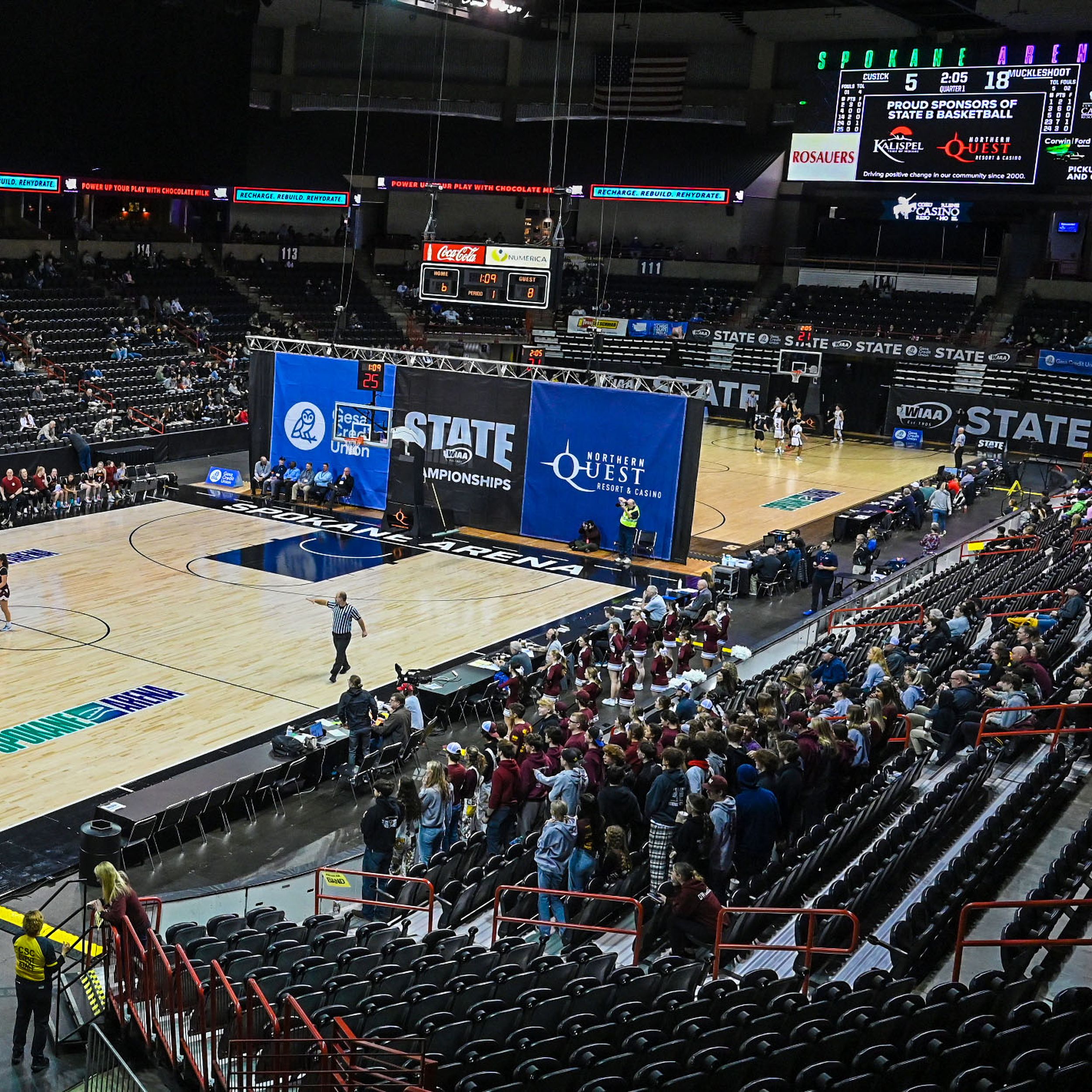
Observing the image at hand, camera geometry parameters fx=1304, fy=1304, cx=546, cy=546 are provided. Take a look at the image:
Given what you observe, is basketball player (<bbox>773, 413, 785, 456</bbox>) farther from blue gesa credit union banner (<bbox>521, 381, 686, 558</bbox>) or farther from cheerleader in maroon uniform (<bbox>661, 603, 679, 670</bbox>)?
cheerleader in maroon uniform (<bbox>661, 603, 679, 670</bbox>)

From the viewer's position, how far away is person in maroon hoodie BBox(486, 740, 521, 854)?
40.9 feet

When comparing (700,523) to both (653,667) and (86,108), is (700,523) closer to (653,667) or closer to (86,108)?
(653,667)

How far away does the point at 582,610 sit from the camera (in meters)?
25.2

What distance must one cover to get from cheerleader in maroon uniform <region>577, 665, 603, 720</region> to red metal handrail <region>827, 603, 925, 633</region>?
529cm

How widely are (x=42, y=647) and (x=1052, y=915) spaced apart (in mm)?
16765

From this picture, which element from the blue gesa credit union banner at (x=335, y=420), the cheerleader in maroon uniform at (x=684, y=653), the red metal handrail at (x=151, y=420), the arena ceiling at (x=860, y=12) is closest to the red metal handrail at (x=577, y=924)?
the cheerleader in maroon uniform at (x=684, y=653)

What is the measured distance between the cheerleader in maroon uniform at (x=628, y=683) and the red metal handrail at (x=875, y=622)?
13.3 feet

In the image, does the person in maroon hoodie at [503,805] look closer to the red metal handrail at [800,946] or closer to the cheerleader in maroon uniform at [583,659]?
the red metal handrail at [800,946]

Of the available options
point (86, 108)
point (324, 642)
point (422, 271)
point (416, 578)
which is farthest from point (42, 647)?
point (86, 108)

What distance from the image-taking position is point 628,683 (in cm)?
1962

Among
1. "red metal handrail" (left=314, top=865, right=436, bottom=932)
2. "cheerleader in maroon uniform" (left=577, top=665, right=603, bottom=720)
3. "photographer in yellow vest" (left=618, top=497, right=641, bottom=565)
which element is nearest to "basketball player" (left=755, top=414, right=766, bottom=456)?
"photographer in yellow vest" (left=618, top=497, right=641, bottom=565)

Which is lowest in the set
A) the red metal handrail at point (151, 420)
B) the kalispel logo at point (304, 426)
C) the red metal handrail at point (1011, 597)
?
the red metal handrail at point (1011, 597)

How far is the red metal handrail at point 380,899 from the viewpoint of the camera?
36.6 ft

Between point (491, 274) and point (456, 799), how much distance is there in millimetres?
16628
